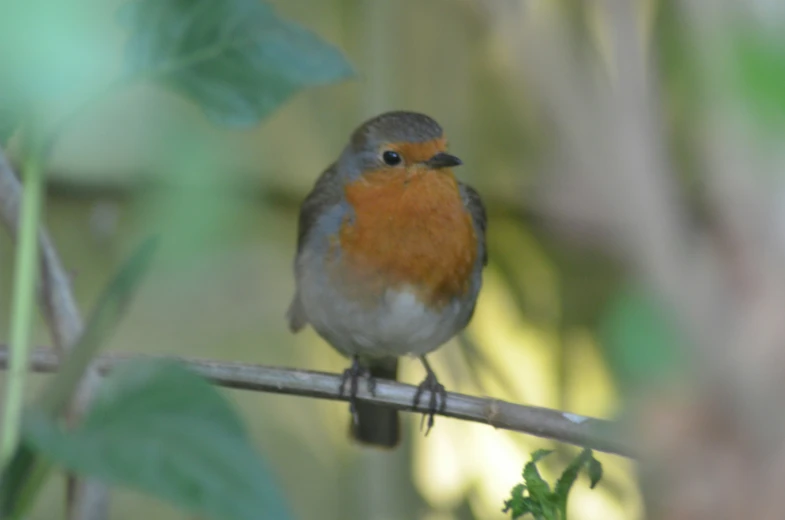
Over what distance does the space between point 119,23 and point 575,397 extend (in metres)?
3.03

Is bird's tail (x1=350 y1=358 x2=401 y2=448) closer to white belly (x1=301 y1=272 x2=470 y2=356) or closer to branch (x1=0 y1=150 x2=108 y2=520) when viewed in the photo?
white belly (x1=301 y1=272 x2=470 y2=356)

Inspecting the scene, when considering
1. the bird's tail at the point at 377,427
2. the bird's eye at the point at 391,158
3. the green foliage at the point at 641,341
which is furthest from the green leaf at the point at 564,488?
the bird's tail at the point at 377,427

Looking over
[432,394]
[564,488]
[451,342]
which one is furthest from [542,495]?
[451,342]

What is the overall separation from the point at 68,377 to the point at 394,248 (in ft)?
4.73

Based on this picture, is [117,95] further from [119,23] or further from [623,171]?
[623,171]

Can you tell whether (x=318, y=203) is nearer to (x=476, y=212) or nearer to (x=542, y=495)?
(x=476, y=212)

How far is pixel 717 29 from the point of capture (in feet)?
1.50

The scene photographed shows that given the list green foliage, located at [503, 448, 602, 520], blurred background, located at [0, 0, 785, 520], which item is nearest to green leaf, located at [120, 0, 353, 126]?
green foliage, located at [503, 448, 602, 520]

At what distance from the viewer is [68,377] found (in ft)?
1.45

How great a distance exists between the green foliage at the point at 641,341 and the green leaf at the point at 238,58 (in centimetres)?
23

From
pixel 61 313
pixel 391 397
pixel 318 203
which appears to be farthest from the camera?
pixel 318 203

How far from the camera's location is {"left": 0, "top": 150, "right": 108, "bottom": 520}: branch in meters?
0.61

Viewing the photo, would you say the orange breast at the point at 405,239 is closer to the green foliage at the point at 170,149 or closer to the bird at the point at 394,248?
the bird at the point at 394,248

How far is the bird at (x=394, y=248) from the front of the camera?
1887mm
